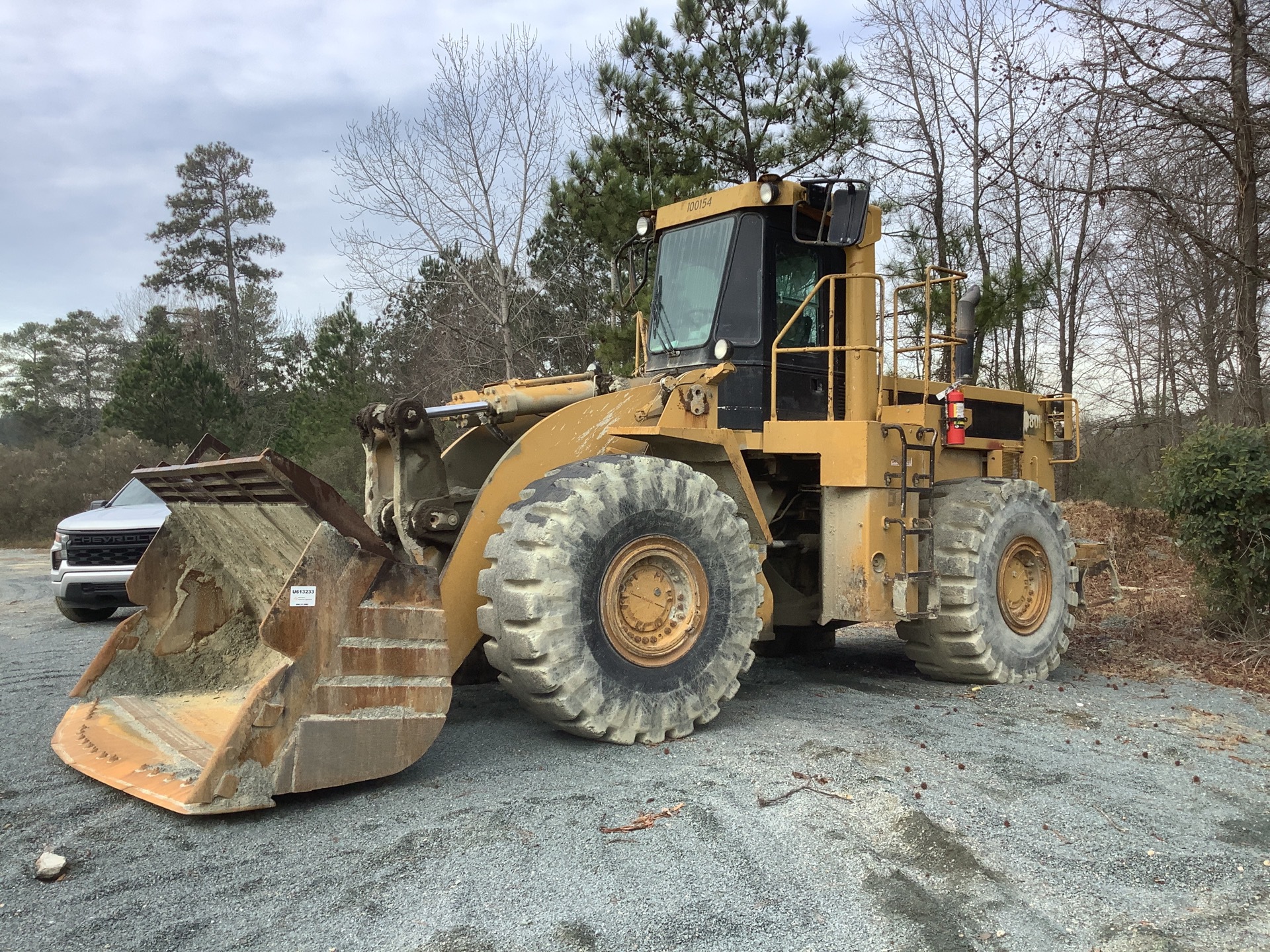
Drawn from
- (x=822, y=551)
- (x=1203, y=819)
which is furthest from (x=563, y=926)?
(x=822, y=551)

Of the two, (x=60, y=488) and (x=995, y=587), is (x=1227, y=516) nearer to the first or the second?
(x=995, y=587)

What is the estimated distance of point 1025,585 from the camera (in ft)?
23.4

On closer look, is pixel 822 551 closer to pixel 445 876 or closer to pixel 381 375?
pixel 445 876

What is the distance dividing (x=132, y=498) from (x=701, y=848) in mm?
10354

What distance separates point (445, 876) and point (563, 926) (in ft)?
1.77

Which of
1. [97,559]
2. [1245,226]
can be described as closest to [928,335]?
[1245,226]

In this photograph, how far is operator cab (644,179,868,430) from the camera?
6.14m

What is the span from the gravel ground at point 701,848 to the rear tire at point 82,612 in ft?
18.1

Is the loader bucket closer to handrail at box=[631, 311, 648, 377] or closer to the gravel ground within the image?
the gravel ground

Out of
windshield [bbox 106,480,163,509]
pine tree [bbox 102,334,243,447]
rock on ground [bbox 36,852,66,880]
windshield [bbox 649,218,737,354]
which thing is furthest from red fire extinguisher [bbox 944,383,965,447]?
pine tree [bbox 102,334,243,447]

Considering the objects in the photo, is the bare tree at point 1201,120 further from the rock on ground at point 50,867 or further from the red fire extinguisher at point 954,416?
the rock on ground at point 50,867

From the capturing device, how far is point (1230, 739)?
5.31 m

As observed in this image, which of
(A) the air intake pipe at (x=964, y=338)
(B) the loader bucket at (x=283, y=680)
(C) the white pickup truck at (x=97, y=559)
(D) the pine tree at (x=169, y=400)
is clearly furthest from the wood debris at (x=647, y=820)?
(D) the pine tree at (x=169, y=400)

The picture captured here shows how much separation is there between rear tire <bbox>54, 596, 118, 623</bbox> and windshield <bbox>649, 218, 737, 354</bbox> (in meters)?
7.36
